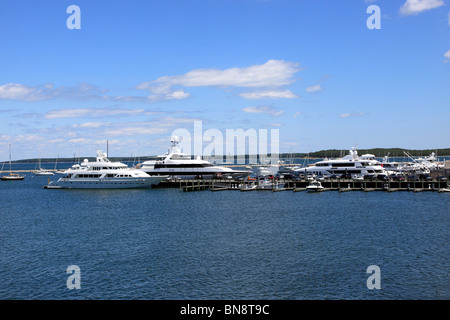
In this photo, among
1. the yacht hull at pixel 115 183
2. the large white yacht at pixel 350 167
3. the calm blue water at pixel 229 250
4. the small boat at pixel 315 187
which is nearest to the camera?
the calm blue water at pixel 229 250

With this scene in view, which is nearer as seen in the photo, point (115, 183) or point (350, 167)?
point (115, 183)

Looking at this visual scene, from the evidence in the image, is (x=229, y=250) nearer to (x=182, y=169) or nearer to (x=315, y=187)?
(x=315, y=187)

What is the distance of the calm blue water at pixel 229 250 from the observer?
921 inches

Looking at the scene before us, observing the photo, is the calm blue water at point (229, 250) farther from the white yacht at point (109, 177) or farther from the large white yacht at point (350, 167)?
the large white yacht at point (350, 167)

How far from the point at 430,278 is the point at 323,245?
9438 mm

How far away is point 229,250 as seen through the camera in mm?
31797

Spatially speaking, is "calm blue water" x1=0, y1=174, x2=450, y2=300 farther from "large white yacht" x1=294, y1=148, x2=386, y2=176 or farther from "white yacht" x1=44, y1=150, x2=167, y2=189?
"large white yacht" x1=294, y1=148, x2=386, y2=176

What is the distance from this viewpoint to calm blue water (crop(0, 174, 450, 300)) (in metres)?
23.4

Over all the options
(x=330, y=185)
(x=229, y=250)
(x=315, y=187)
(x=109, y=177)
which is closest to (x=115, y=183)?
(x=109, y=177)

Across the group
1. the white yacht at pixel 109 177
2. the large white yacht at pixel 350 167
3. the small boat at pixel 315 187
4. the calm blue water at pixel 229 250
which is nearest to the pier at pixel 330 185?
the small boat at pixel 315 187
